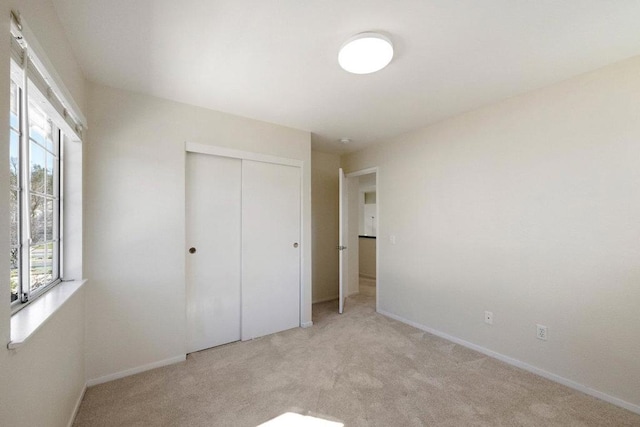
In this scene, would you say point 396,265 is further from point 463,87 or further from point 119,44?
point 119,44

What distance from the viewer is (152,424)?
5.64 feet

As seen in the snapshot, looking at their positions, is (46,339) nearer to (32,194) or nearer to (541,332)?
(32,194)

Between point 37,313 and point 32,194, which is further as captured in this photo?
point 32,194

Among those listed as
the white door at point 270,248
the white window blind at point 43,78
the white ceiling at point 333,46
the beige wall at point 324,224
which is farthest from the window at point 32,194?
the beige wall at point 324,224

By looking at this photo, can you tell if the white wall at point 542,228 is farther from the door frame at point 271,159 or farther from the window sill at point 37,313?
the window sill at point 37,313

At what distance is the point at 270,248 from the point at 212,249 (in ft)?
2.12

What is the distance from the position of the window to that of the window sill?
0.05m

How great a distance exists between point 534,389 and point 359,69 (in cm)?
275

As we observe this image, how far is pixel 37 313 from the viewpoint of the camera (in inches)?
51.6

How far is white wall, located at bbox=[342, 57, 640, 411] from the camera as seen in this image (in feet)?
6.31

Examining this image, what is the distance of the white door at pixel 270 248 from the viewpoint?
2.98 m

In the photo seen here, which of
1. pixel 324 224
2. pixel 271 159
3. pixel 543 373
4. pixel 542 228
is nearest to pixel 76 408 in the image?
pixel 271 159

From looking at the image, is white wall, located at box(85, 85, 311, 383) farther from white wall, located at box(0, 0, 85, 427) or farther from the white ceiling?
the white ceiling

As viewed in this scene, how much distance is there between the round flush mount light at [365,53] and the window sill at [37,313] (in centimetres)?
214
